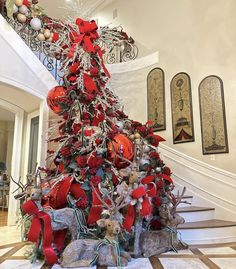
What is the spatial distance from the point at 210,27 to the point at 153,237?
12.4ft

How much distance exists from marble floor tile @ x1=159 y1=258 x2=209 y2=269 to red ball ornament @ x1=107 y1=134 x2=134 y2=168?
42.3 inches

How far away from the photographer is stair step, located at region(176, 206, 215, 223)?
141 inches

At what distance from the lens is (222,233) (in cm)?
334

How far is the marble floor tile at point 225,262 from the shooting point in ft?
7.72

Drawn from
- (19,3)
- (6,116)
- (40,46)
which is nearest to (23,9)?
(19,3)

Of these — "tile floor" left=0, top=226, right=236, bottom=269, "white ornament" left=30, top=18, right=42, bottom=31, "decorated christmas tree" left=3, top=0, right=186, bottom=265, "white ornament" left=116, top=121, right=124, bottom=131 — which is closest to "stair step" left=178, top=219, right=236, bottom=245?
"tile floor" left=0, top=226, right=236, bottom=269

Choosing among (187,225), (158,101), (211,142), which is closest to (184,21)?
(158,101)

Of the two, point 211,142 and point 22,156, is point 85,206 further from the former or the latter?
point 22,156

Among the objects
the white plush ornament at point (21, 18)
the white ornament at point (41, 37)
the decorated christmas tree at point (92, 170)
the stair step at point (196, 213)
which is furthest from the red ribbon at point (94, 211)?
the white plush ornament at point (21, 18)

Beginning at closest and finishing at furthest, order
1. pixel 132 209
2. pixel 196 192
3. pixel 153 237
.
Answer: pixel 132 209
pixel 153 237
pixel 196 192

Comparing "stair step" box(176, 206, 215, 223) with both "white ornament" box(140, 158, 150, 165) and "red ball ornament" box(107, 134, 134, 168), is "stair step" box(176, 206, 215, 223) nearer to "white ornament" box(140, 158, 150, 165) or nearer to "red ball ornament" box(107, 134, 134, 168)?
"white ornament" box(140, 158, 150, 165)

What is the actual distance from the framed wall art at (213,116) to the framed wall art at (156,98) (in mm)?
816

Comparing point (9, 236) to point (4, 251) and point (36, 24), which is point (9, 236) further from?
point (36, 24)

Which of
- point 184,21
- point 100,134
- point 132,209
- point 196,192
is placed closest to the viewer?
point 132,209
